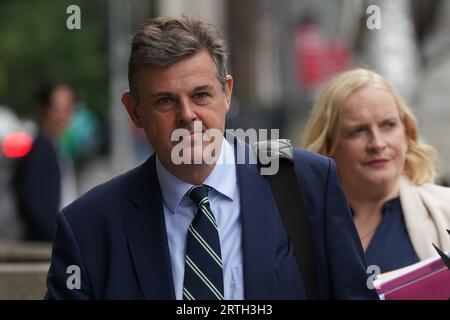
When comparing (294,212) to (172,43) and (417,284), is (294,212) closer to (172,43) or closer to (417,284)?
(417,284)

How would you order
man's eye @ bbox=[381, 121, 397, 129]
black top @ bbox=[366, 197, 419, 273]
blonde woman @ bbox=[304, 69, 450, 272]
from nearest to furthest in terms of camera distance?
black top @ bbox=[366, 197, 419, 273]
blonde woman @ bbox=[304, 69, 450, 272]
man's eye @ bbox=[381, 121, 397, 129]

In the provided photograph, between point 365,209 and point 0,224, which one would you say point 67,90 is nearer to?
point 0,224

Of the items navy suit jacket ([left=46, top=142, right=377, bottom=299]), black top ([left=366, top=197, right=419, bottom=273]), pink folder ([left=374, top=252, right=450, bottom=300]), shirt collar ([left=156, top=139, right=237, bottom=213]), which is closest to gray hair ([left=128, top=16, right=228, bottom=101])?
shirt collar ([left=156, top=139, right=237, bottom=213])

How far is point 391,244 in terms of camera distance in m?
4.74

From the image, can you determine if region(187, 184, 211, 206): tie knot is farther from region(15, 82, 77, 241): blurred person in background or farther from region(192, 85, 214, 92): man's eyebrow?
region(15, 82, 77, 241): blurred person in background

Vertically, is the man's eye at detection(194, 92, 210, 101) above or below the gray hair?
below

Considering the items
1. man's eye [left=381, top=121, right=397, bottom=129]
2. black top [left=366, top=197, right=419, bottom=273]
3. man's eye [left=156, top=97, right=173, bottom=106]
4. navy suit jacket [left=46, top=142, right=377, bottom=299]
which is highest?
man's eye [left=156, top=97, right=173, bottom=106]

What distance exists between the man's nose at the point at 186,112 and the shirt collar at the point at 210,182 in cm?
23

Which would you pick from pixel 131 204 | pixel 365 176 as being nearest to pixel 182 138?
pixel 131 204

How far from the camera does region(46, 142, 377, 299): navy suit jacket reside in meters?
3.49

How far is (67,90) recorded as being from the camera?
33.7 ft

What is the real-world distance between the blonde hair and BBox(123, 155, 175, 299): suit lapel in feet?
4.67

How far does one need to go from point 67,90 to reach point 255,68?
3917cm

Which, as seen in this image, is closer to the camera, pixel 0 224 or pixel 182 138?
pixel 182 138
